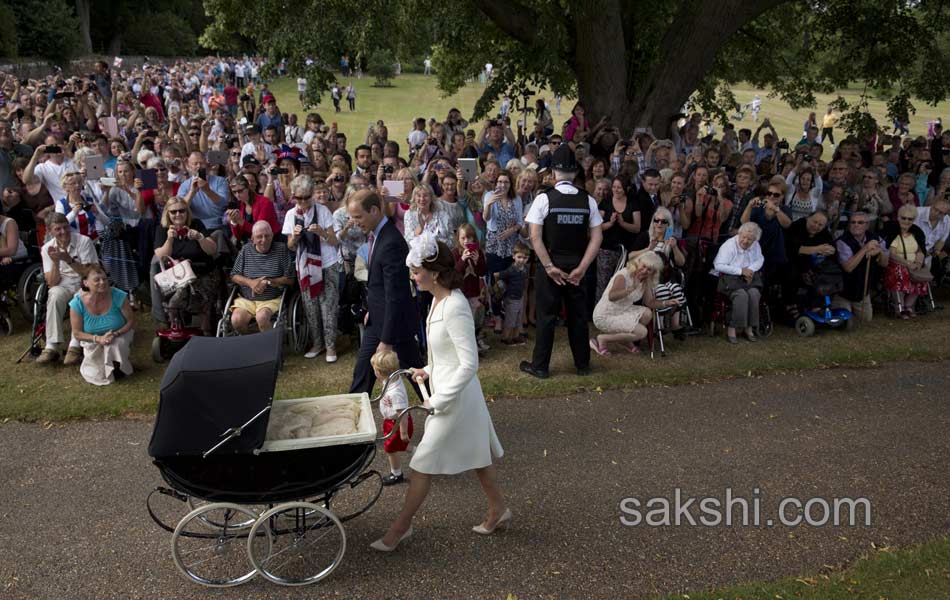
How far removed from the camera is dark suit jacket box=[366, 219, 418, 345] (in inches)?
212

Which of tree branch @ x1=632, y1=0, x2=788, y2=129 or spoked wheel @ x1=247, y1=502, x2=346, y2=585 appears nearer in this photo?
spoked wheel @ x1=247, y1=502, x2=346, y2=585

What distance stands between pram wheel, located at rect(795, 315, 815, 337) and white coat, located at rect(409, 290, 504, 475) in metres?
5.92

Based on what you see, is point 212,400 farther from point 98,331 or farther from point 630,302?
point 630,302

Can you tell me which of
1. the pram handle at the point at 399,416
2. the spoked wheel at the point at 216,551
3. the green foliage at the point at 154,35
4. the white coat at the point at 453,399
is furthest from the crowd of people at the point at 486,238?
the green foliage at the point at 154,35

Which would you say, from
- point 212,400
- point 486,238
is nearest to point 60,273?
point 486,238

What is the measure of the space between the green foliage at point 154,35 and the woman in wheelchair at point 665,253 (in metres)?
69.5

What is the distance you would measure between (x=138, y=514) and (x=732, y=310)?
6.56m

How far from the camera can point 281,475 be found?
424 centimetres

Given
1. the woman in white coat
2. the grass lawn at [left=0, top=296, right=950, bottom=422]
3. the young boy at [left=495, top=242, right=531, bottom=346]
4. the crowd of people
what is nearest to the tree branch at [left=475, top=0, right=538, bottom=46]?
the crowd of people

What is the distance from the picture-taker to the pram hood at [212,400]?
4059mm

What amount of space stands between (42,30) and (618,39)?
4756 centimetres

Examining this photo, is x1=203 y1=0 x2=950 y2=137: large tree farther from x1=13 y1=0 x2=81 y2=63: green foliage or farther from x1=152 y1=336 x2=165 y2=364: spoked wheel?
x1=13 y1=0 x2=81 y2=63: green foliage

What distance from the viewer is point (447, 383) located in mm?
4293

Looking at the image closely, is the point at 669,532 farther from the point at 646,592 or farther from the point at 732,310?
the point at 732,310
